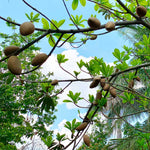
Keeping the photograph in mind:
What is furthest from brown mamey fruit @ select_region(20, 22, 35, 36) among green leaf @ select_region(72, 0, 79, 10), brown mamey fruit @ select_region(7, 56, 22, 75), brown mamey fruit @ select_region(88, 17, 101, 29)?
green leaf @ select_region(72, 0, 79, 10)

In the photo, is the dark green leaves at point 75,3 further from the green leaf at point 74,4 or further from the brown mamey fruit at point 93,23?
the brown mamey fruit at point 93,23

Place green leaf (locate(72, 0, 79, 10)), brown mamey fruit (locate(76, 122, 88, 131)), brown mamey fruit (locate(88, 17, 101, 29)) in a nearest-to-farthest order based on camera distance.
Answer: brown mamey fruit (locate(88, 17, 101, 29)) → brown mamey fruit (locate(76, 122, 88, 131)) → green leaf (locate(72, 0, 79, 10))

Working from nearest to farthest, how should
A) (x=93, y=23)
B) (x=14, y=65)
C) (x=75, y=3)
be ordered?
(x=14, y=65) → (x=93, y=23) → (x=75, y=3)

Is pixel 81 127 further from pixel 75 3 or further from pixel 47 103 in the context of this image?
pixel 75 3

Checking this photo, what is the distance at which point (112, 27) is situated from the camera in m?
0.65

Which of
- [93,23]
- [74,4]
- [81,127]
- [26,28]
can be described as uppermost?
[74,4]

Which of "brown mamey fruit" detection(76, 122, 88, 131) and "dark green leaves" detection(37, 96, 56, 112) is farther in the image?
"dark green leaves" detection(37, 96, 56, 112)

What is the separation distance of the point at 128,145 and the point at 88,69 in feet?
6.42

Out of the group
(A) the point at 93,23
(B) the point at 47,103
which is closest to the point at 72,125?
(B) the point at 47,103

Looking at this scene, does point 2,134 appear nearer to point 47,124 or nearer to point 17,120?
point 17,120

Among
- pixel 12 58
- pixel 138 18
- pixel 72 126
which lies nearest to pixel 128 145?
pixel 72 126

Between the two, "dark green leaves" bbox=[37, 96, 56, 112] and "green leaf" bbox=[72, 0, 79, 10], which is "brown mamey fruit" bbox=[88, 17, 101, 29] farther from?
"dark green leaves" bbox=[37, 96, 56, 112]

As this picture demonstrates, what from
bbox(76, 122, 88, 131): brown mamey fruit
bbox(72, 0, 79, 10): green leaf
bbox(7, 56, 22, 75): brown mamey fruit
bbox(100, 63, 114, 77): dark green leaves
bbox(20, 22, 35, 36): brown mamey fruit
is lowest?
bbox(76, 122, 88, 131): brown mamey fruit

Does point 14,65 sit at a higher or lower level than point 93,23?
lower
